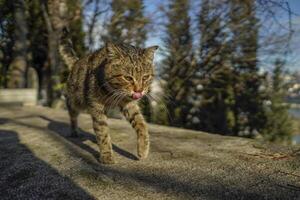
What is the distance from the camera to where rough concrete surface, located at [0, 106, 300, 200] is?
3.50 metres

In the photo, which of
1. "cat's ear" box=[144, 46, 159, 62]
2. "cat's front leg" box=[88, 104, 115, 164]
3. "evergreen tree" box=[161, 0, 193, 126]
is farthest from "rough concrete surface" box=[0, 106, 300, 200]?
"evergreen tree" box=[161, 0, 193, 126]

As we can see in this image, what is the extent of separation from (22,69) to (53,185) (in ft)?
42.3


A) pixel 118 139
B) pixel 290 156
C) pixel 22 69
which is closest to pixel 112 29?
pixel 22 69

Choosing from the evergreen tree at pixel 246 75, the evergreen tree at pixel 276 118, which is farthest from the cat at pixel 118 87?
the evergreen tree at pixel 276 118

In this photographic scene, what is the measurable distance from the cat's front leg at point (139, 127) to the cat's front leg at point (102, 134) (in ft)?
1.22

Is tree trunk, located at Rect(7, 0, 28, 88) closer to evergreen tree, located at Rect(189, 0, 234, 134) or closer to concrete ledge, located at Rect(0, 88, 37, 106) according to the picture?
concrete ledge, located at Rect(0, 88, 37, 106)

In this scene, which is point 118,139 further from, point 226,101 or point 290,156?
point 226,101

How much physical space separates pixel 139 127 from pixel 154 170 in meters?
0.89

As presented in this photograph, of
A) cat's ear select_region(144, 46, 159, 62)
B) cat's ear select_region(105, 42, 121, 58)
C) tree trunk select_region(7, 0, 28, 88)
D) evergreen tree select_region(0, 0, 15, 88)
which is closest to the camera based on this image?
cat's ear select_region(105, 42, 121, 58)

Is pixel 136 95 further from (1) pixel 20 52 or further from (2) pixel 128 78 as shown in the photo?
(1) pixel 20 52

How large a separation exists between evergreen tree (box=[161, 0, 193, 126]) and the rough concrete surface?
10.2 metres

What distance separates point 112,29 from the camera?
18.5 meters

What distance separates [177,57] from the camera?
53.8ft

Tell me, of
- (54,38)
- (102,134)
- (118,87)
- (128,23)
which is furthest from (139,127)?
(128,23)
